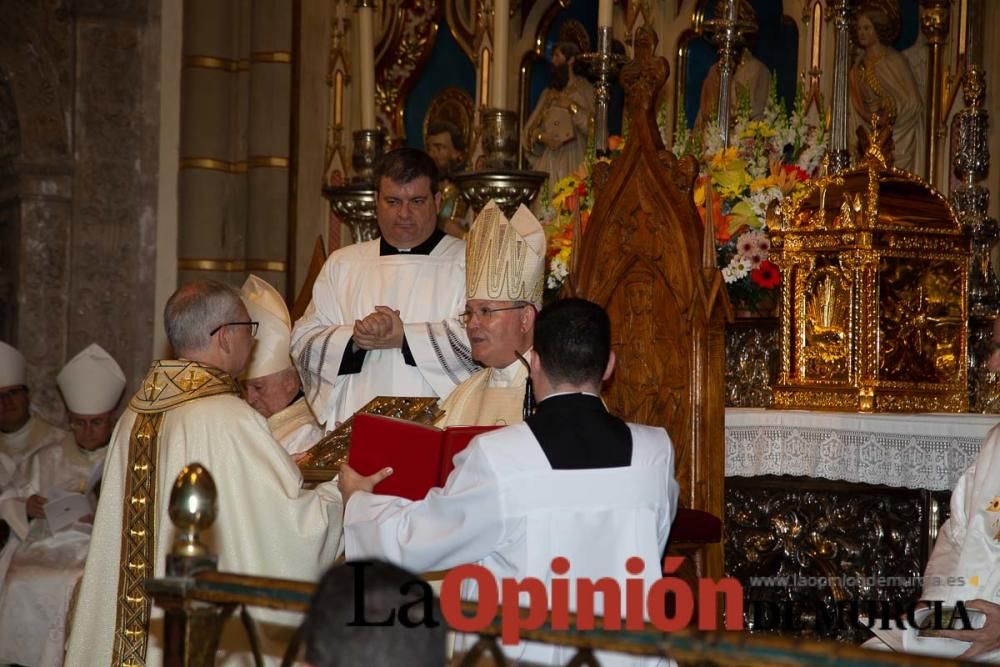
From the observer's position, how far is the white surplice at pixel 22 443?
7.51m

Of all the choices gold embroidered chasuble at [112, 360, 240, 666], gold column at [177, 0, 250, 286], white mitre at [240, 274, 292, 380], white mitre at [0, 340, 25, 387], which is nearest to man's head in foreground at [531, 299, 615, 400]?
gold embroidered chasuble at [112, 360, 240, 666]

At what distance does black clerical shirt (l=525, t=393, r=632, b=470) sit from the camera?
3.24 m

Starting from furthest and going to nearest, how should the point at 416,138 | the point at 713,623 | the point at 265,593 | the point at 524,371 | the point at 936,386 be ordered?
the point at 416,138, the point at 936,386, the point at 524,371, the point at 713,623, the point at 265,593

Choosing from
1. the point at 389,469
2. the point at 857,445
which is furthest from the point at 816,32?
the point at 389,469

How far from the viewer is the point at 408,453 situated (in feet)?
11.9

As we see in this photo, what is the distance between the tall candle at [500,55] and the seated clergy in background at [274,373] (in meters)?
1.36

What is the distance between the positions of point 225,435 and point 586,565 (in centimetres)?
118

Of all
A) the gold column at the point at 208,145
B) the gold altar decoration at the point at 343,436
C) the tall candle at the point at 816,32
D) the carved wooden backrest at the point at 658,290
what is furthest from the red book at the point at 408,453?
the gold column at the point at 208,145

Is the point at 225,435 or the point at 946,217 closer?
the point at 225,435

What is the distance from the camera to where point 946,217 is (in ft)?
17.9

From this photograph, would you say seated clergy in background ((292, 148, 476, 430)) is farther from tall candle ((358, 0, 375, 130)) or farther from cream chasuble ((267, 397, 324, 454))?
tall candle ((358, 0, 375, 130))

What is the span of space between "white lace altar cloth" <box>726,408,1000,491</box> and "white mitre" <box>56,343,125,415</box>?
360cm

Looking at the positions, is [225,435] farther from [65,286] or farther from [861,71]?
[65,286]

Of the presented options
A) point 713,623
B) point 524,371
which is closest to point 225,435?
point 524,371
